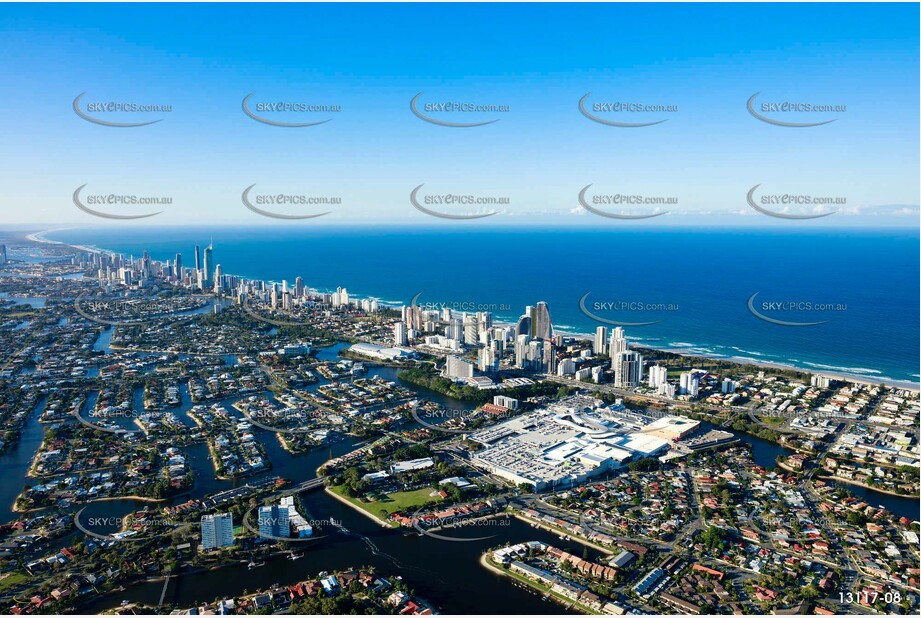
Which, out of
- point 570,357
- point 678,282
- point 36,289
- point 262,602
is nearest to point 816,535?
point 262,602

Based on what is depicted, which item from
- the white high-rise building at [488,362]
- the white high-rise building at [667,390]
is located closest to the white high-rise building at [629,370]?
the white high-rise building at [667,390]

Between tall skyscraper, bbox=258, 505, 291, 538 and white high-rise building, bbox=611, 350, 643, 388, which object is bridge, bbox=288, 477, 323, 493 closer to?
tall skyscraper, bbox=258, 505, 291, 538

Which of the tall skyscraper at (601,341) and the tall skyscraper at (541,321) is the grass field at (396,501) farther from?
the tall skyscraper at (601,341)

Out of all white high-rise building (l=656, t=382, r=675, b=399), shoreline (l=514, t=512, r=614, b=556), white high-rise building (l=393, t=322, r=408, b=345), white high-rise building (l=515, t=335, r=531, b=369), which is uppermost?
white high-rise building (l=393, t=322, r=408, b=345)

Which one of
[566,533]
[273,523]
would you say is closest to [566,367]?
[566,533]

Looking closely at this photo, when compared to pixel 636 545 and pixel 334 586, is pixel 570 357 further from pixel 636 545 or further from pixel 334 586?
pixel 334 586

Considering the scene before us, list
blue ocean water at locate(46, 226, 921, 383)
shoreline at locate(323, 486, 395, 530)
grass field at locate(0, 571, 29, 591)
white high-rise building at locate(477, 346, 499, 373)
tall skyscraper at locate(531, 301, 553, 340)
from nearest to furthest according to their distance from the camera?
grass field at locate(0, 571, 29, 591)
shoreline at locate(323, 486, 395, 530)
white high-rise building at locate(477, 346, 499, 373)
tall skyscraper at locate(531, 301, 553, 340)
blue ocean water at locate(46, 226, 921, 383)

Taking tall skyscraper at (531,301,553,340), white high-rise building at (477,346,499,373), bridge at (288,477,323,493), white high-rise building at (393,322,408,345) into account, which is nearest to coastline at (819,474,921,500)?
bridge at (288,477,323,493)
